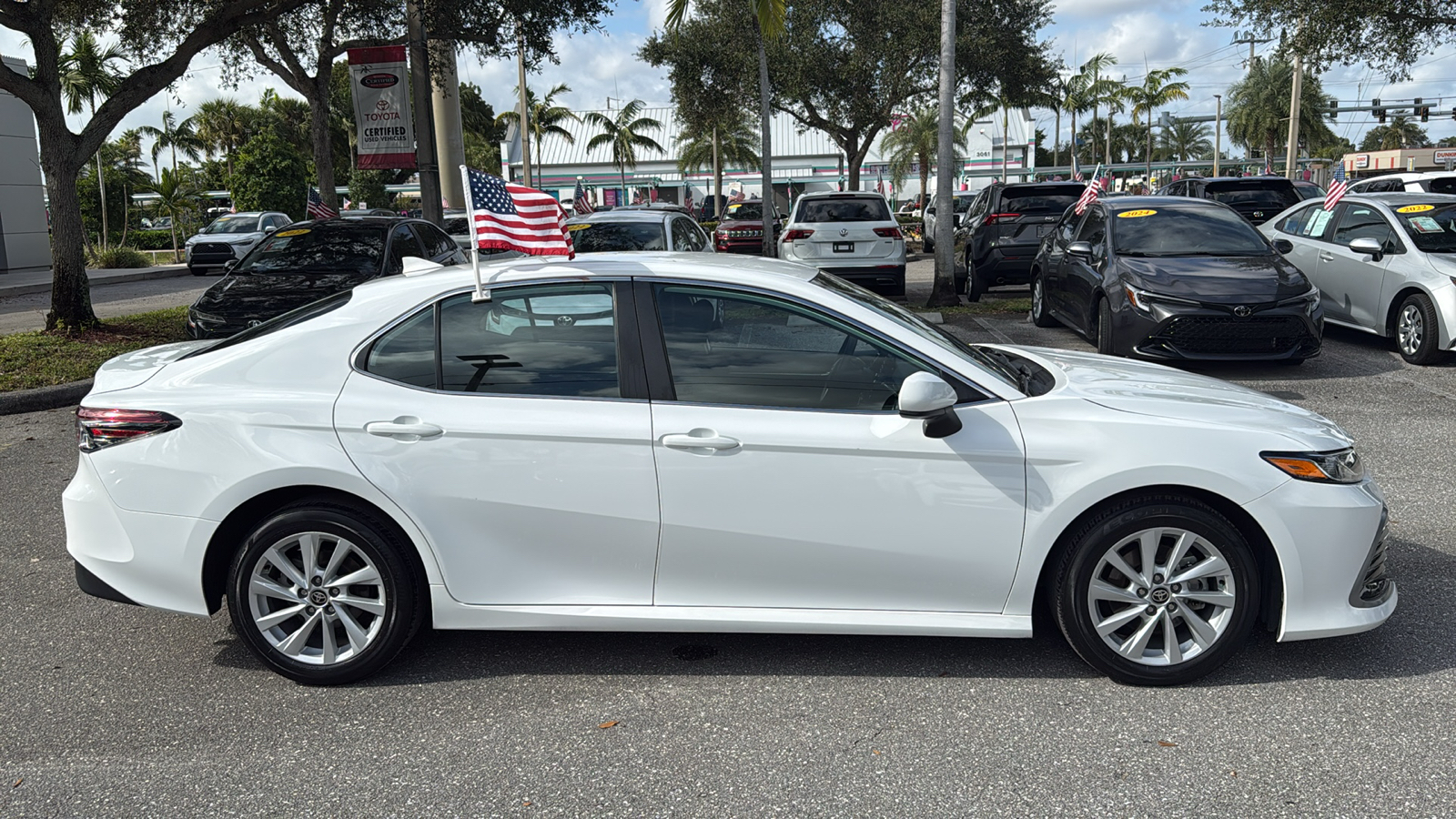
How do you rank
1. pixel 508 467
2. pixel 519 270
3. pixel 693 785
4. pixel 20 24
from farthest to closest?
pixel 20 24 < pixel 519 270 < pixel 508 467 < pixel 693 785

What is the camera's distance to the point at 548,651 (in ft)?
14.1

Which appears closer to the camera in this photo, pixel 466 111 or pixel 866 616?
pixel 866 616

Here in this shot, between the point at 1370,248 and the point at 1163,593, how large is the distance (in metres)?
8.84

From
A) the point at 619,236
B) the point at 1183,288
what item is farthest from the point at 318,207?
the point at 1183,288

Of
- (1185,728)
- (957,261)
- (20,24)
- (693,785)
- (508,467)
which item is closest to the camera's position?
(693,785)

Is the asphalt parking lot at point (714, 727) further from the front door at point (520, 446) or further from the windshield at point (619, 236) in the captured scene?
the windshield at point (619, 236)

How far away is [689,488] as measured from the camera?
3787 mm

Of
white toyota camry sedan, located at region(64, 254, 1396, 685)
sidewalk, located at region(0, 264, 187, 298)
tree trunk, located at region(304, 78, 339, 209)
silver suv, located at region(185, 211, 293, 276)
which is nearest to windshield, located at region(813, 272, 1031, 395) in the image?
white toyota camry sedan, located at region(64, 254, 1396, 685)

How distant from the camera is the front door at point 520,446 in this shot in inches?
150

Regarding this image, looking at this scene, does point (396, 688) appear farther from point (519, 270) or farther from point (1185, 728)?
point (1185, 728)

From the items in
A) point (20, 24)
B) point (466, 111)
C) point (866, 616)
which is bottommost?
point (866, 616)

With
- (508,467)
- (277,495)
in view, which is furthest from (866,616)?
(277,495)

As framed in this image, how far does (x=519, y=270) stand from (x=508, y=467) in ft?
2.52

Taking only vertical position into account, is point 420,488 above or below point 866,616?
above
